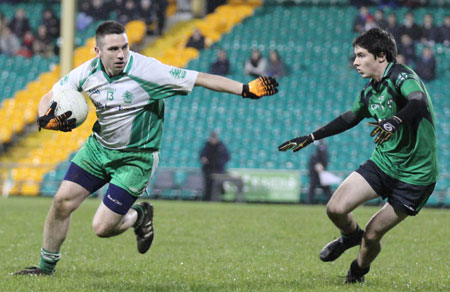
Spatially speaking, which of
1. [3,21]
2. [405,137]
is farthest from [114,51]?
[3,21]

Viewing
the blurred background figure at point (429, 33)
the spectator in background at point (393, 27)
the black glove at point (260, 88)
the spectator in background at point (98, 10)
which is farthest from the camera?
the spectator in background at point (98, 10)

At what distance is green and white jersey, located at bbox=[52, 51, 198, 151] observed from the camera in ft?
21.5

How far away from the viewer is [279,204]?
18156 mm

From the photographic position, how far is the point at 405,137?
6355 mm

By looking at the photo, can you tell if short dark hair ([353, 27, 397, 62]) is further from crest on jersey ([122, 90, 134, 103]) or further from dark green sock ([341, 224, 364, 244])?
crest on jersey ([122, 90, 134, 103])

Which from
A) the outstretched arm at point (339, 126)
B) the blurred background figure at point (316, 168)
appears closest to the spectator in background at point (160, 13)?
the blurred background figure at point (316, 168)

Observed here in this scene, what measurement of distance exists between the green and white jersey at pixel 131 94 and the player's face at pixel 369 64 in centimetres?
141

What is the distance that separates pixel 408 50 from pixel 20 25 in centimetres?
1271

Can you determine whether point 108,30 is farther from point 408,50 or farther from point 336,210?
point 408,50

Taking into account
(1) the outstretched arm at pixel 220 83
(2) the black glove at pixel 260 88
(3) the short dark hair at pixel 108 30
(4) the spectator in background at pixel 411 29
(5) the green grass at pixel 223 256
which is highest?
(3) the short dark hair at pixel 108 30

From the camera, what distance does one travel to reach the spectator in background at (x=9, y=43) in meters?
25.4

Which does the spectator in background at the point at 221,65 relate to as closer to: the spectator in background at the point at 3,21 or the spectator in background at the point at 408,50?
the spectator in background at the point at 408,50

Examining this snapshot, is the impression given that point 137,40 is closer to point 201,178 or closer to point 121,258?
point 201,178

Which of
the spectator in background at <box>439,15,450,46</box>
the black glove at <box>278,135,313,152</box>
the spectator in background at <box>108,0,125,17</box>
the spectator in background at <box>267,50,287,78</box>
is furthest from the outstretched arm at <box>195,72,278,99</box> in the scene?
the spectator in background at <box>108,0,125,17</box>
